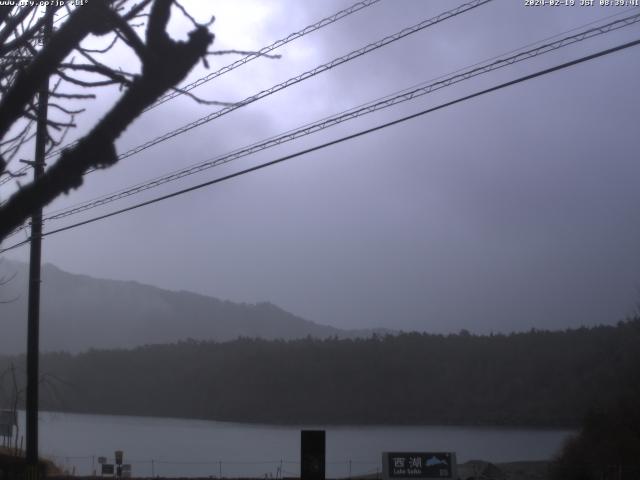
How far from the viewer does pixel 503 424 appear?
Answer: 207ft

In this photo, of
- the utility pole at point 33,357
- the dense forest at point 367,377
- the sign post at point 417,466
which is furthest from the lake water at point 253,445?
the utility pole at point 33,357

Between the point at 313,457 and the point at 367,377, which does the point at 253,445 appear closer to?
the point at 367,377

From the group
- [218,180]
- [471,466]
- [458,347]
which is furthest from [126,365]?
[218,180]

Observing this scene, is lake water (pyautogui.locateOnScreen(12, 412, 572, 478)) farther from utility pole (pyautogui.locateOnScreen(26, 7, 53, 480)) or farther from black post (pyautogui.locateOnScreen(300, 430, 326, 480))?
black post (pyautogui.locateOnScreen(300, 430, 326, 480))

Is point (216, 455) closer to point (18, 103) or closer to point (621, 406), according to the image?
point (621, 406)

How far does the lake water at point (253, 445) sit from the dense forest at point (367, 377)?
4099mm

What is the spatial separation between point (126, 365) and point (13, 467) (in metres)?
76.0

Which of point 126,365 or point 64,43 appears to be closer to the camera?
point 64,43

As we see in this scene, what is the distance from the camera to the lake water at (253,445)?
40.7 m

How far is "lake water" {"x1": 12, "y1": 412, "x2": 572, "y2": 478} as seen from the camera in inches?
→ 1601

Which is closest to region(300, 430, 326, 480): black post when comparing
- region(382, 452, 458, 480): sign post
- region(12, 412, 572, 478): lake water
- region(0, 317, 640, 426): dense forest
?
region(382, 452, 458, 480): sign post

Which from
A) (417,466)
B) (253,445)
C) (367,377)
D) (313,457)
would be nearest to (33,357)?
(313,457)

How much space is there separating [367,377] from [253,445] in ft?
87.0

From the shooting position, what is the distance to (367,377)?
77625 mm
